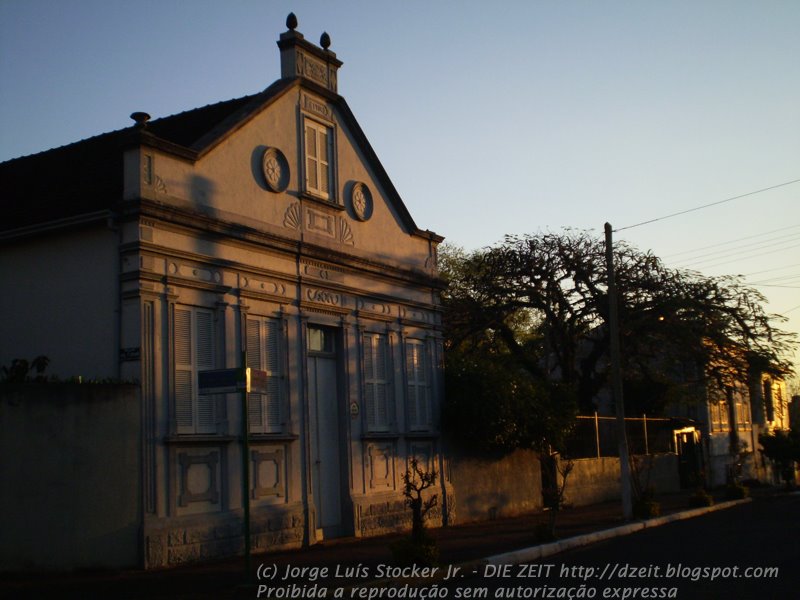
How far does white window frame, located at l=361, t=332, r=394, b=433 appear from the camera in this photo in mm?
17984

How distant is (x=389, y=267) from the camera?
18.9 meters

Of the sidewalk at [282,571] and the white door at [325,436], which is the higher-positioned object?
the white door at [325,436]

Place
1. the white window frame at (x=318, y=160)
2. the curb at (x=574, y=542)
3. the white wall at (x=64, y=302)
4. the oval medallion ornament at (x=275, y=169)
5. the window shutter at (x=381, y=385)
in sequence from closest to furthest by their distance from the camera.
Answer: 1. the curb at (x=574, y=542)
2. the white wall at (x=64, y=302)
3. the oval medallion ornament at (x=275, y=169)
4. the white window frame at (x=318, y=160)
5. the window shutter at (x=381, y=385)

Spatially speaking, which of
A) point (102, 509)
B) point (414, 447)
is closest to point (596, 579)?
point (102, 509)

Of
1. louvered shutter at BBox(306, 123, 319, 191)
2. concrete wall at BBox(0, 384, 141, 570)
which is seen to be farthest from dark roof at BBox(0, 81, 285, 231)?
concrete wall at BBox(0, 384, 141, 570)

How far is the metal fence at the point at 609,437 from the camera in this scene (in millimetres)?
25391

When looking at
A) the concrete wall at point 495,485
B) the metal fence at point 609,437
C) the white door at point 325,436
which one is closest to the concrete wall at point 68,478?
the white door at point 325,436

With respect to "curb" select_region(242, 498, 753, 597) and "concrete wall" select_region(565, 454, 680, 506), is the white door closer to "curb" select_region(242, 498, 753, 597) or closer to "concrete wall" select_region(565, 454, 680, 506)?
"curb" select_region(242, 498, 753, 597)

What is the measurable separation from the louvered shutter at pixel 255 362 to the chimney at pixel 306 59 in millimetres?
5000

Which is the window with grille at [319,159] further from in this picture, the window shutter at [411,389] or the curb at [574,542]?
the curb at [574,542]

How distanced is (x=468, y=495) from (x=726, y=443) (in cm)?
2537

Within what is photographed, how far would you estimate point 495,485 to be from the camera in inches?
843

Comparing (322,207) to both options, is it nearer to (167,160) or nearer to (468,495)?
(167,160)

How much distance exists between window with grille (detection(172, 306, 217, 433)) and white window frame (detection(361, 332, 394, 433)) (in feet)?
13.5
